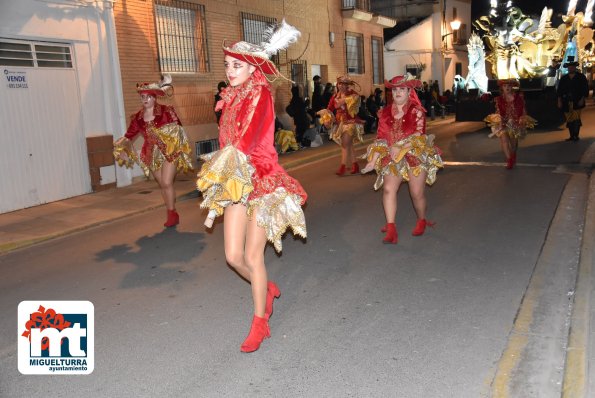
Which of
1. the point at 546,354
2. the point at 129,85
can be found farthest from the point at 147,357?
the point at 129,85

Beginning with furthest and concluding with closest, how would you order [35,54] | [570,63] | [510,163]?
[570,63], [510,163], [35,54]

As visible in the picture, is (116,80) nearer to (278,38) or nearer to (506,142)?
(506,142)

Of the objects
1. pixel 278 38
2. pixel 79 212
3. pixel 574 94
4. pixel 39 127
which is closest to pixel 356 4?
pixel 574 94

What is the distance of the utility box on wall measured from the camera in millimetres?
11141

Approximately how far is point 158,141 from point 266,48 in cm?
368

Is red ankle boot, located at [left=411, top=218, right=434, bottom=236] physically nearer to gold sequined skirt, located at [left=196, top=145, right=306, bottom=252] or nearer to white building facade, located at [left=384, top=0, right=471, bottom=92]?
gold sequined skirt, located at [left=196, top=145, right=306, bottom=252]

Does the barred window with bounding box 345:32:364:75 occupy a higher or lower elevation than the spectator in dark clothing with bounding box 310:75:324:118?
higher

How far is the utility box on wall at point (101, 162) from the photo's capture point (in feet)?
36.6

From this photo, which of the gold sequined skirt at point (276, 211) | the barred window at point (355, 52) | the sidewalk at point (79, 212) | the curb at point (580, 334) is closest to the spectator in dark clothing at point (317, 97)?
the barred window at point (355, 52)

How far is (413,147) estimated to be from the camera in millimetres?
6352

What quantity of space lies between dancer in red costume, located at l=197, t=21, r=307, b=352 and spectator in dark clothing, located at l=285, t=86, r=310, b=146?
12609 millimetres

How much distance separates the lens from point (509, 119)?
1103 centimetres

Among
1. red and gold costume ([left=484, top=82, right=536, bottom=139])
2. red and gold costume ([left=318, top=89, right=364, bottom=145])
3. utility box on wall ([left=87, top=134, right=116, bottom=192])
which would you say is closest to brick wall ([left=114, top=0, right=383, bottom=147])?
utility box on wall ([left=87, top=134, right=116, bottom=192])

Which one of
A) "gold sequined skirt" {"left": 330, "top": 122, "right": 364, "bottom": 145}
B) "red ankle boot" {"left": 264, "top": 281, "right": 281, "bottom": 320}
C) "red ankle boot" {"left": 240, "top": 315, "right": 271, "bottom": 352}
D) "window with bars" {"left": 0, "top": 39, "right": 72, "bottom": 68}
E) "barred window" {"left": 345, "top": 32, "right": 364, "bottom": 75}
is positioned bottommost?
"red ankle boot" {"left": 240, "top": 315, "right": 271, "bottom": 352}
